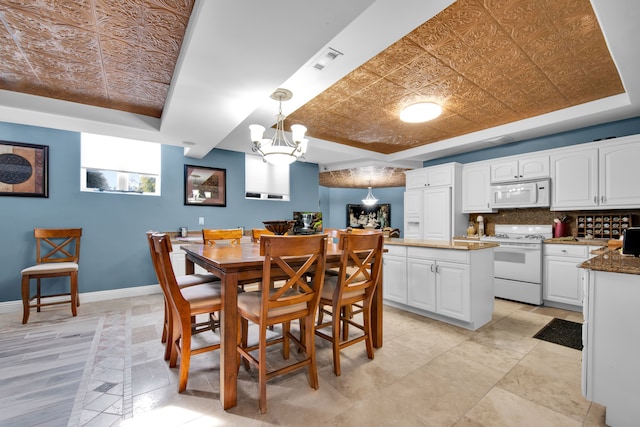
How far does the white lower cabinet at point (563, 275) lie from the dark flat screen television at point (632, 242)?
191cm

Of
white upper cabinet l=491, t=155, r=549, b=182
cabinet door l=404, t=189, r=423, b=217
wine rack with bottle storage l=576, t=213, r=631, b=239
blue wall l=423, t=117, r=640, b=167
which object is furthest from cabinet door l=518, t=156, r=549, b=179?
cabinet door l=404, t=189, r=423, b=217

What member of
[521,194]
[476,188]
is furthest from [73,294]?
[521,194]

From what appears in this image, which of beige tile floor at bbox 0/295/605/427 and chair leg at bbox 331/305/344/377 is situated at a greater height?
chair leg at bbox 331/305/344/377

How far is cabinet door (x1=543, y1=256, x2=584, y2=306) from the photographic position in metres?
3.22

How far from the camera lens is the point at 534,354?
2.20m

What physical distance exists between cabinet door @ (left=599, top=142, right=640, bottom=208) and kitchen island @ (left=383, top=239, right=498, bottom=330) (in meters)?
1.77

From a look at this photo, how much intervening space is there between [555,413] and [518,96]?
2973 millimetres

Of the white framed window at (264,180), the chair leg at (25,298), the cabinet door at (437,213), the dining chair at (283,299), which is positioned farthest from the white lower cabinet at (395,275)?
the chair leg at (25,298)

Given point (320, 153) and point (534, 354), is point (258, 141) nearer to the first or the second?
point (320, 153)

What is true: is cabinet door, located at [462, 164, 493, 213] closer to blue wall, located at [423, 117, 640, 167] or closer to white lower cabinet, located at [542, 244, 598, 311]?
blue wall, located at [423, 117, 640, 167]

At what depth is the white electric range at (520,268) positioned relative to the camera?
3467mm

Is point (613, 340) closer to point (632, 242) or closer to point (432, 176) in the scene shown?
point (632, 242)

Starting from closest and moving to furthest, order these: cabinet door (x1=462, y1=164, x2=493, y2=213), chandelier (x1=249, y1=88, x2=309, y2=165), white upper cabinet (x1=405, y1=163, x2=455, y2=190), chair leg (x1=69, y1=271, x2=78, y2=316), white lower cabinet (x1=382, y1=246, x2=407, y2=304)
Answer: chandelier (x1=249, y1=88, x2=309, y2=165), chair leg (x1=69, y1=271, x2=78, y2=316), white lower cabinet (x1=382, y1=246, x2=407, y2=304), cabinet door (x1=462, y1=164, x2=493, y2=213), white upper cabinet (x1=405, y1=163, x2=455, y2=190)

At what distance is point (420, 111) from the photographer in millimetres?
3084
